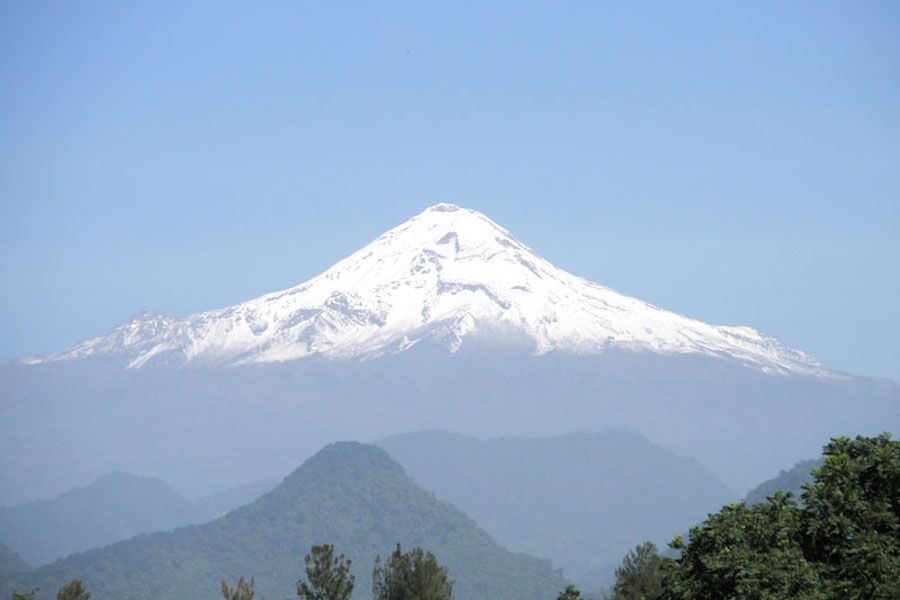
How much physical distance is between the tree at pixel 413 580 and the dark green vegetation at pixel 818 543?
2446 centimetres

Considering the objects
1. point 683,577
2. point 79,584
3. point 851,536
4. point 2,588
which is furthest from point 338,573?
point 2,588

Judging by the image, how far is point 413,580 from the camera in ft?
207

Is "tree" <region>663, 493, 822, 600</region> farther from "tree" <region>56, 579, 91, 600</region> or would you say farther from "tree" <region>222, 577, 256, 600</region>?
"tree" <region>56, 579, 91, 600</region>

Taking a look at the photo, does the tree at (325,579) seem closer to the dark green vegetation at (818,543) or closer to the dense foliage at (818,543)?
the dense foliage at (818,543)

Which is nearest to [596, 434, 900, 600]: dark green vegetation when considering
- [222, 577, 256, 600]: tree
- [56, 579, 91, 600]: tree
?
Result: [222, 577, 256, 600]: tree

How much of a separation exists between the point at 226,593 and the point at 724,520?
2117 centimetres

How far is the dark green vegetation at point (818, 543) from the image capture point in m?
34.4

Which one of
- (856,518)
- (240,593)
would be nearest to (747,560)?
(856,518)

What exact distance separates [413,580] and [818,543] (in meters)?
28.9

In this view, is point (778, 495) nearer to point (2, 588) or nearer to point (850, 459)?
point (850, 459)

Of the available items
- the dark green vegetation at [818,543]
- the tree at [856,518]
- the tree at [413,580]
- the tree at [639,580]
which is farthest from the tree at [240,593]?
the tree at [856,518]

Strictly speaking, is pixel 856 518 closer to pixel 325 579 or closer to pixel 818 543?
pixel 818 543

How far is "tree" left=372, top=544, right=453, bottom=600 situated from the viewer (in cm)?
6256

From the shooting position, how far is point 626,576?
69.9 m
